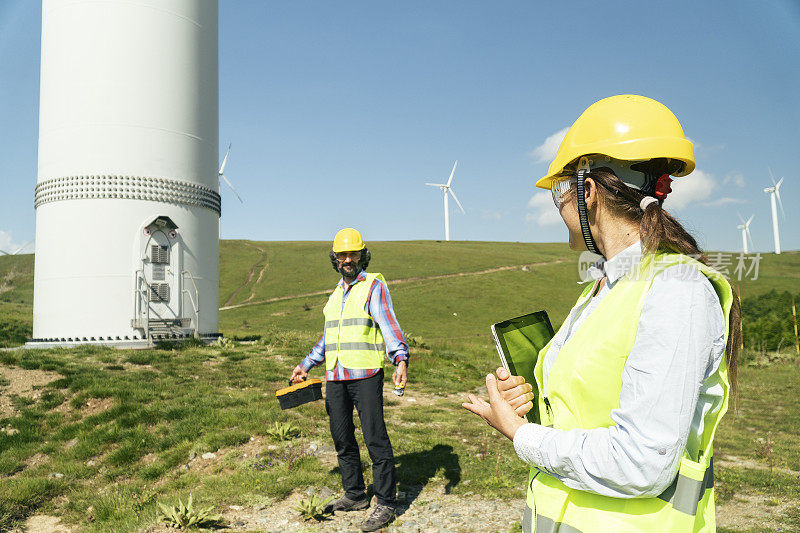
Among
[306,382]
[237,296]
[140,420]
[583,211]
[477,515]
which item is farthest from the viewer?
[237,296]

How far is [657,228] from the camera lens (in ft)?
6.19

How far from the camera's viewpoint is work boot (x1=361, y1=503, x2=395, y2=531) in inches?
230

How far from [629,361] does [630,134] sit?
0.85m

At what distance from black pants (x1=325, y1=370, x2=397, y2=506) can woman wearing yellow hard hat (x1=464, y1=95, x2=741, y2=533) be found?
4.02 metres

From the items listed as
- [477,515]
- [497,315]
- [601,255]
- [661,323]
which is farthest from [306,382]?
[497,315]

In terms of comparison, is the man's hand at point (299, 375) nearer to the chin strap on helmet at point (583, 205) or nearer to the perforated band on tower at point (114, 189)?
the chin strap on helmet at point (583, 205)

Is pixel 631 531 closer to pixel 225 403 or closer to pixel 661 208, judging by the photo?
pixel 661 208

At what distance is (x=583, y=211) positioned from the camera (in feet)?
6.89

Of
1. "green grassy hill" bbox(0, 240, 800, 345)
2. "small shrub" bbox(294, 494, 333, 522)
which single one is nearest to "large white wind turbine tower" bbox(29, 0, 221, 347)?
"small shrub" bbox(294, 494, 333, 522)

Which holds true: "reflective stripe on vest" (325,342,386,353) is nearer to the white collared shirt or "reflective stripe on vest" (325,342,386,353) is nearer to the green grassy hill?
the white collared shirt

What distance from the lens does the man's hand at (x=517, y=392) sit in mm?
2070

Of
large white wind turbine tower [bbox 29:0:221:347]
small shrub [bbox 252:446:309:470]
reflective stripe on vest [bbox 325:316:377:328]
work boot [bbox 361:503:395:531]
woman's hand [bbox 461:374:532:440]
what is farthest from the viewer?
large white wind turbine tower [bbox 29:0:221:347]

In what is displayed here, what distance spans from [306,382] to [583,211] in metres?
5.34

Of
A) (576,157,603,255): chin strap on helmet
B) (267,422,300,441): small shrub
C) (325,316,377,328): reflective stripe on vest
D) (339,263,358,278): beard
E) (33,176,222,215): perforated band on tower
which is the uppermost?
(33,176,222,215): perforated band on tower
